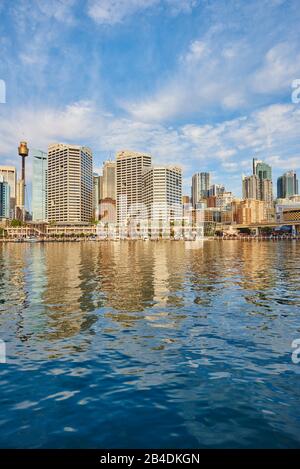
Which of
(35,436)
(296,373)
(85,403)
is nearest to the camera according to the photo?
(35,436)

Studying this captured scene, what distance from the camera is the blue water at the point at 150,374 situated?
34.3ft

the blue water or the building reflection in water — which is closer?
the blue water

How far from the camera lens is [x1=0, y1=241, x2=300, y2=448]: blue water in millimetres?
10469

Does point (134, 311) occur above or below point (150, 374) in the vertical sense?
above

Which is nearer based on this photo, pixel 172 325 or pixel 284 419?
pixel 284 419

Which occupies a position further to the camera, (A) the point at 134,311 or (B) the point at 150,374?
(A) the point at 134,311

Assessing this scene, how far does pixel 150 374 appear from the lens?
47.4 feet

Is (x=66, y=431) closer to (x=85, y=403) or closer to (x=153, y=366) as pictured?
(x=85, y=403)

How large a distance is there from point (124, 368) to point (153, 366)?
4.08 ft

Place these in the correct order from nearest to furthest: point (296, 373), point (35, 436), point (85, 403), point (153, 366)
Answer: point (35, 436) → point (85, 403) → point (296, 373) → point (153, 366)

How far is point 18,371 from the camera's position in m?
14.9

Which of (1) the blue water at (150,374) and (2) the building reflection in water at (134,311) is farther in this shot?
(2) the building reflection in water at (134,311)
